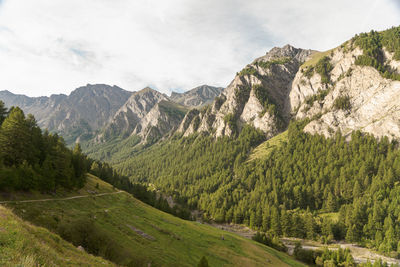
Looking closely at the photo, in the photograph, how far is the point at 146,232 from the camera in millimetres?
52000

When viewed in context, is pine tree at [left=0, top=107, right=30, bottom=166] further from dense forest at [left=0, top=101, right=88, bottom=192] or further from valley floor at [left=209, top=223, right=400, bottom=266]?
valley floor at [left=209, top=223, right=400, bottom=266]

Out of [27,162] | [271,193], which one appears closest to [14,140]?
[27,162]

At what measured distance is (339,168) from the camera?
15312 cm

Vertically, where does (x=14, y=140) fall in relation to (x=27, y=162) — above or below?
above

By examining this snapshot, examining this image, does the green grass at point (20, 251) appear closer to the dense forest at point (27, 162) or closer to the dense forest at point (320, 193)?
the dense forest at point (27, 162)

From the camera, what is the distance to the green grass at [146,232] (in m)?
39.7

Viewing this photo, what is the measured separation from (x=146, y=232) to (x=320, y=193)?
139m

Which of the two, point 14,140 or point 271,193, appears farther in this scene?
point 271,193

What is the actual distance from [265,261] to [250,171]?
140 metres

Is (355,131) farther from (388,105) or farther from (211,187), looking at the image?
(211,187)

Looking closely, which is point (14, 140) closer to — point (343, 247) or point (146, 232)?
point (146, 232)

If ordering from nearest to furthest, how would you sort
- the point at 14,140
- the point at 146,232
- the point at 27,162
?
the point at 27,162 < the point at 14,140 < the point at 146,232

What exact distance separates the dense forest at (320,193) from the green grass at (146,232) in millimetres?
65333

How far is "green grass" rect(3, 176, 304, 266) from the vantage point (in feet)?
130
